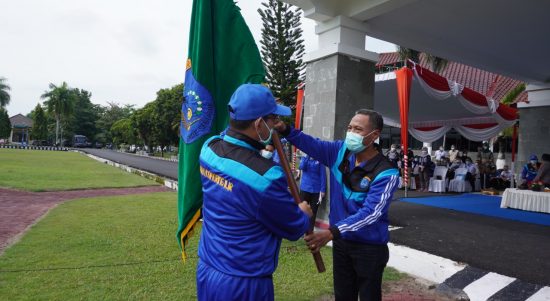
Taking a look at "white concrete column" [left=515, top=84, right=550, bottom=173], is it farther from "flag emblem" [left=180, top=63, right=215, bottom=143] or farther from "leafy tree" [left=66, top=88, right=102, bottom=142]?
"leafy tree" [left=66, top=88, right=102, bottom=142]

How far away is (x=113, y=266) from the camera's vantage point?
4.20 m

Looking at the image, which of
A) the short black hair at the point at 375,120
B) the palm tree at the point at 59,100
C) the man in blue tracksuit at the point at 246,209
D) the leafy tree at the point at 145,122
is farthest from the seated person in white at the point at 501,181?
the palm tree at the point at 59,100

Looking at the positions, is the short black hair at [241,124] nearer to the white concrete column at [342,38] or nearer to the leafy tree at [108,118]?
the white concrete column at [342,38]

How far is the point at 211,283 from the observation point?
65.7 inches

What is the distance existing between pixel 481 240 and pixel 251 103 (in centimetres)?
568

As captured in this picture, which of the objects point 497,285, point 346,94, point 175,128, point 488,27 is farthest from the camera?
point 175,128

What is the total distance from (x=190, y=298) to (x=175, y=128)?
3771 cm

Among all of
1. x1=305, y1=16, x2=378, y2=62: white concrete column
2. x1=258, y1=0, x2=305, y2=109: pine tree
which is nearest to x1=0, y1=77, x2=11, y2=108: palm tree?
x1=258, y1=0, x2=305, y2=109: pine tree

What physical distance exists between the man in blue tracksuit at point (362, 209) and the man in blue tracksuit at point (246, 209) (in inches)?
24.6

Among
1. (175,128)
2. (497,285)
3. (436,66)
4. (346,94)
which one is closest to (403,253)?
(497,285)

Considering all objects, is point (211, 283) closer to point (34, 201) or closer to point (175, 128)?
point (34, 201)

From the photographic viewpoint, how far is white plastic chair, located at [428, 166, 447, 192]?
13406 mm

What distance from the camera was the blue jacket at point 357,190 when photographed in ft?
7.22

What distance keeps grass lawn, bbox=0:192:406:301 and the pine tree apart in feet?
66.7
